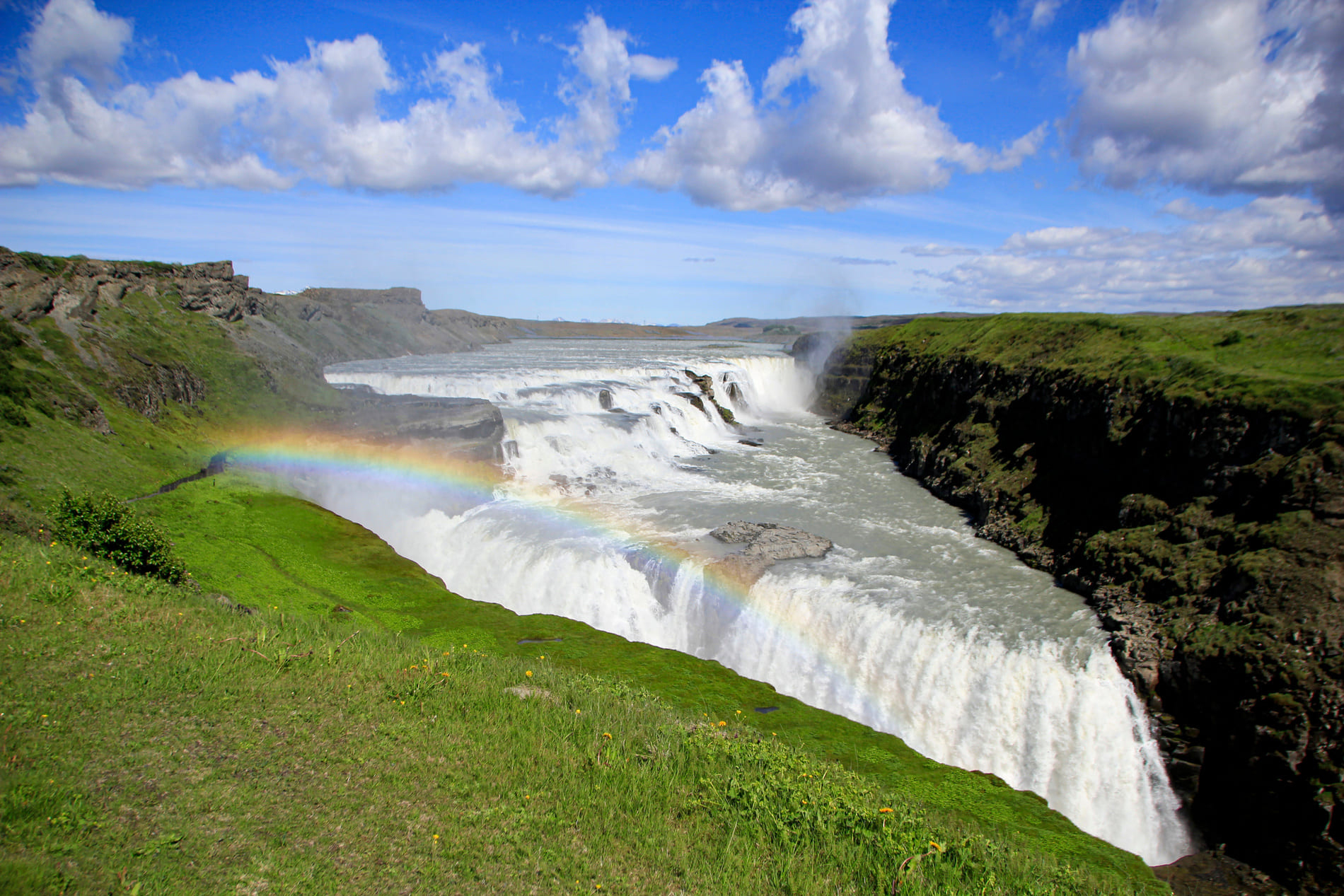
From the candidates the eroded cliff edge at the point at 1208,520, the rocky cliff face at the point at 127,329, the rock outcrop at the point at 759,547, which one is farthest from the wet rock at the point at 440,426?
the eroded cliff edge at the point at 1208,520

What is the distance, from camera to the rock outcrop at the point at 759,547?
71.7 ft

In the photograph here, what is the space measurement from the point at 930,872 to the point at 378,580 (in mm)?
17743

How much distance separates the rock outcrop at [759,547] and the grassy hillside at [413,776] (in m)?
6.32

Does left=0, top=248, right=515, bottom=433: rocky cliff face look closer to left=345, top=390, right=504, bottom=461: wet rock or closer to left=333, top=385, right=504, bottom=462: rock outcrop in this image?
left=333, top=385, right=504, bottom=462: rock outcrop

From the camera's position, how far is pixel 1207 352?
25.3 meters

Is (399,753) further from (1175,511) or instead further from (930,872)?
(1175,511)

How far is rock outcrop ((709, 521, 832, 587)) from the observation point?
21.8 m

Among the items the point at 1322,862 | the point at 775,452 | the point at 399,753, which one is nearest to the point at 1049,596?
the point at 1322,862

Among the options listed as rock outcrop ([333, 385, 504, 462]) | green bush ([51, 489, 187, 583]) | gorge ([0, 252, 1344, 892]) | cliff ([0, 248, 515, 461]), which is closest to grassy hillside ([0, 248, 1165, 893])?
green bush ([51, 489, 187, 583])

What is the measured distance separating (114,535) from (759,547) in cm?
1733

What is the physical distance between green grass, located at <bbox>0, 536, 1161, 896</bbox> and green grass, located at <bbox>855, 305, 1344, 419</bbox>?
17014mm

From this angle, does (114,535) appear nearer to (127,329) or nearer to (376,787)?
(376,787)

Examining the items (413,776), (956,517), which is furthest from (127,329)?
(956,517)

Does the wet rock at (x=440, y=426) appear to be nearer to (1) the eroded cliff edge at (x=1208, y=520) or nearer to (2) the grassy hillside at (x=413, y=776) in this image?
(2) the grassy hillside at (x=413, y=776)
